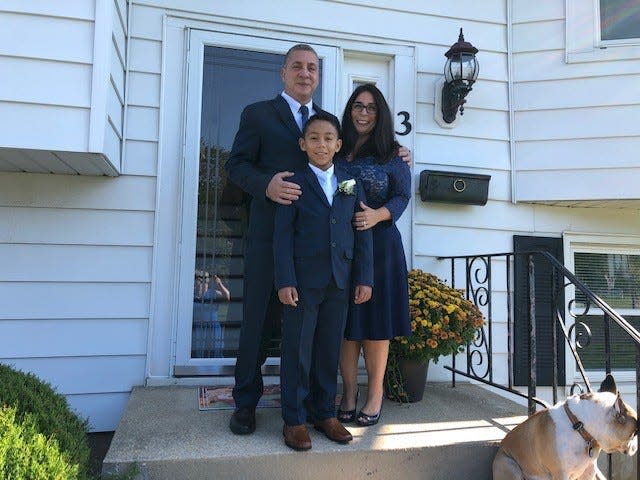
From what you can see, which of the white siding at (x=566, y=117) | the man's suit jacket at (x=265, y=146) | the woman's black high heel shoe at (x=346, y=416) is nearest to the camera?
Answer: the man's suit jacket at (x=265, y=146)

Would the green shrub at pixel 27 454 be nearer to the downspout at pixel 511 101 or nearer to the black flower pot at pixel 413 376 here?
the black flower pot at pixel 413 376

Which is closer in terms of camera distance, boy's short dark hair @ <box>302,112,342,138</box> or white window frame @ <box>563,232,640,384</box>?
boy's short dark hair @ <box>302,112,342,138</box>

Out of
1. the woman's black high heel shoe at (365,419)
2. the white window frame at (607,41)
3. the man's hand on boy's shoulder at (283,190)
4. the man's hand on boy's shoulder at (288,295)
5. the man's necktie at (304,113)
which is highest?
the white window frame at (607,41)

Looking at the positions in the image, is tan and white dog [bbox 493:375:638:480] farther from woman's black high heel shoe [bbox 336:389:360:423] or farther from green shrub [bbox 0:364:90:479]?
green shrub [bbox 0:364:90:479]

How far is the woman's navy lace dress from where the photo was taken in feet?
7.25

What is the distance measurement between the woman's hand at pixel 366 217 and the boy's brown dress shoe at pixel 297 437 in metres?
0.82

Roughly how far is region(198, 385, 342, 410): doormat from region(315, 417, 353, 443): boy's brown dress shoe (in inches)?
14.3

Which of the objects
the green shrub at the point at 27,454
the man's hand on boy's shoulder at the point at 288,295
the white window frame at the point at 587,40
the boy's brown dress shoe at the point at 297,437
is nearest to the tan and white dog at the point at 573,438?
the boy's brown dress shoe at the point at 297,437

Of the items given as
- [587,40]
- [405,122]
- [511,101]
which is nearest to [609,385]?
[405,122]

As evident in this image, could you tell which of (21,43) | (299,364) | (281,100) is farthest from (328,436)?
(21,43)

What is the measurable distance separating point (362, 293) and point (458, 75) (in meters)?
1.75

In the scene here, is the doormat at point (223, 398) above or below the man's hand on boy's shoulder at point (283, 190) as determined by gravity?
below

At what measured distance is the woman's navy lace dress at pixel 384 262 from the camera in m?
2.21

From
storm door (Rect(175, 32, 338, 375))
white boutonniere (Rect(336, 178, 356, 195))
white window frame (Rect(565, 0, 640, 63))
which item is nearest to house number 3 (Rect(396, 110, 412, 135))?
storm door (Rect(175, 32, 338, 375))
